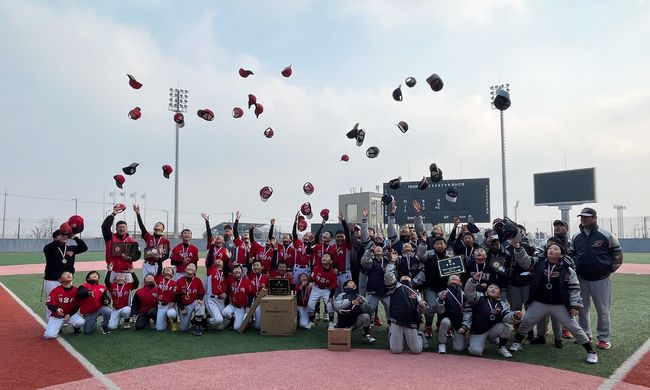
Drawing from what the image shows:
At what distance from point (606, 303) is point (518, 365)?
2.02 metres

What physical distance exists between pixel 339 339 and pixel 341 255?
111 inches

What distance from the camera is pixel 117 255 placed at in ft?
30.7

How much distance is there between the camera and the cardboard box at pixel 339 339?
23.9 ft

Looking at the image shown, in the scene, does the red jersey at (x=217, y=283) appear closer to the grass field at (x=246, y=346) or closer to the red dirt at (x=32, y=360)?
the grass field at (x=246, y=346)

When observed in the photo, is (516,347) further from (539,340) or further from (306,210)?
(306,210)

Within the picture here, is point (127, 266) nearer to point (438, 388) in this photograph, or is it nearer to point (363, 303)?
point (363, 303)

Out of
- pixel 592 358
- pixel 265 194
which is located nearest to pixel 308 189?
pixel 265 194

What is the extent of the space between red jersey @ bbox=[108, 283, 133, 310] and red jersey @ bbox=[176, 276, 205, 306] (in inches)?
40.8

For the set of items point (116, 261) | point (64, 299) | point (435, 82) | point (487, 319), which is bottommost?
point (487, 319)

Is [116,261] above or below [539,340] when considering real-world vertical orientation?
above

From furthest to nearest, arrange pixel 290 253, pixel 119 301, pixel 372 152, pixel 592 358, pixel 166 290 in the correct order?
pixel 372 152
pixel 290 253
pixel 166 290
pixel 119 301
pixel 592 358

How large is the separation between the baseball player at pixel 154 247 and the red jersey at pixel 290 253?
2.53m

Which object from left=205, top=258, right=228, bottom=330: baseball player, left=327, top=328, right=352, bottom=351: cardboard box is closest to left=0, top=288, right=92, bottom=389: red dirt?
left=205, top=258, right=228, bottom=330: baseball player

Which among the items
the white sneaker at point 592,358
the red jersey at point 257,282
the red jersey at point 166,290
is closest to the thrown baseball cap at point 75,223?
the red jersey at point 166,290
